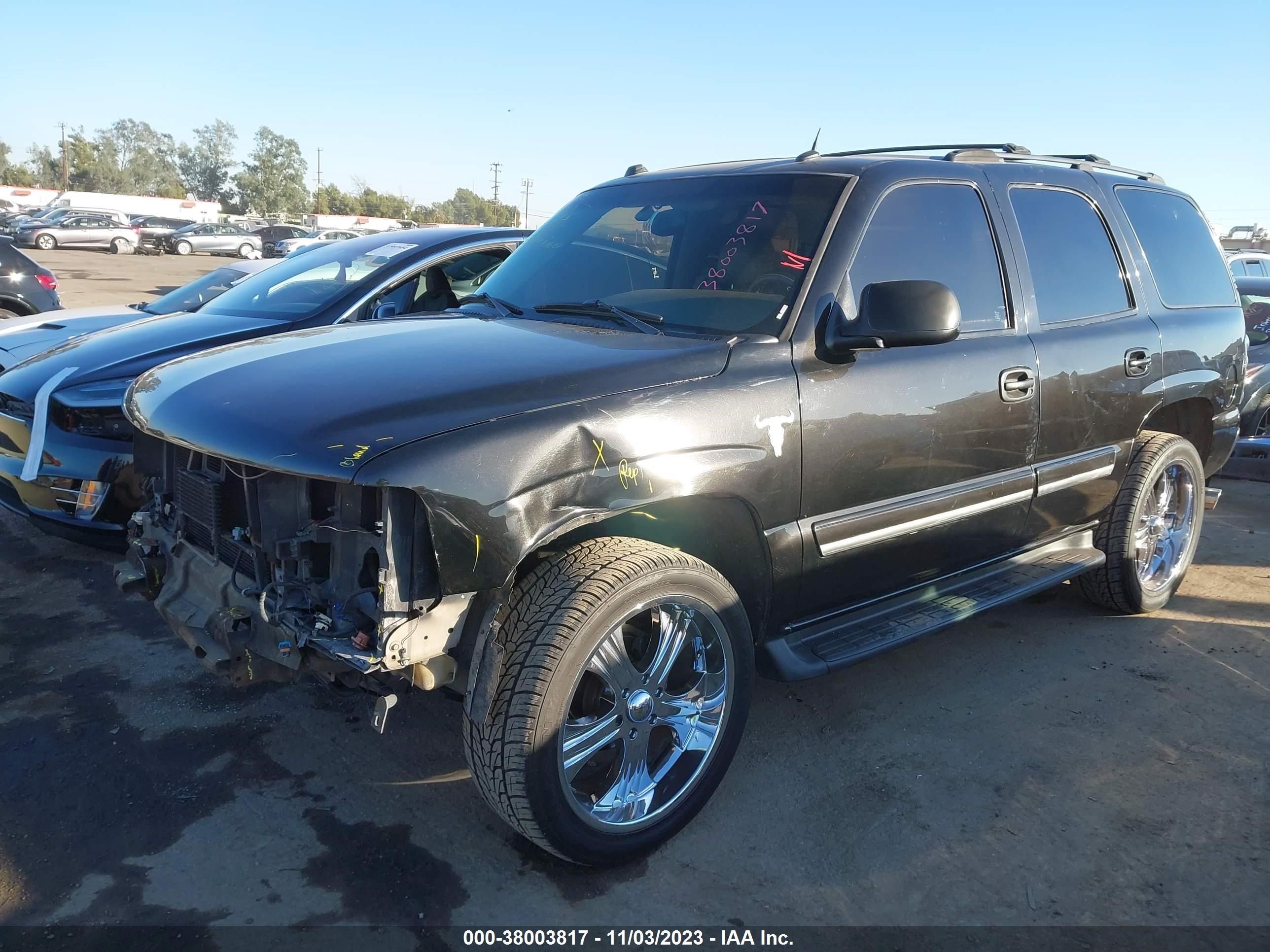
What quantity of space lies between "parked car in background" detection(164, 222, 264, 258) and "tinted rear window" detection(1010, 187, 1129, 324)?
130 ft

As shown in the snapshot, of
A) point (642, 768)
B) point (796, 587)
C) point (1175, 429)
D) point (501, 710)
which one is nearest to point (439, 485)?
point (501, 710)

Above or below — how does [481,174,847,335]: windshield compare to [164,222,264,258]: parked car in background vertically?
above

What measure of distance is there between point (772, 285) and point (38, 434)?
11.6ft

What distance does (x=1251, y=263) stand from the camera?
1489 centimetres

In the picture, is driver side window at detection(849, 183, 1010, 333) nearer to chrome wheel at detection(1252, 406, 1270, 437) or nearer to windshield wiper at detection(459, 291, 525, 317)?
windshield wiper at detection(459, 291, 525, 317)

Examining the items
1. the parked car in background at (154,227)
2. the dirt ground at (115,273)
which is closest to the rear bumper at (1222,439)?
the dirt ground at (115,273)

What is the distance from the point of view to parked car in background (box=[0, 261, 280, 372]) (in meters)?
5.75

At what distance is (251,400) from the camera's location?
2576 millimetres

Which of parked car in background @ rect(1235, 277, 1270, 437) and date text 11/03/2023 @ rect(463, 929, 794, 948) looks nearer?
date text 11/03/2023 @ rect(463, 929, 794, 948)

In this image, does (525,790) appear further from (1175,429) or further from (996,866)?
(1175,429)

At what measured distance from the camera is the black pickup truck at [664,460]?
2.41m

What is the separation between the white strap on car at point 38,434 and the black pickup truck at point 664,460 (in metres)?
1.58

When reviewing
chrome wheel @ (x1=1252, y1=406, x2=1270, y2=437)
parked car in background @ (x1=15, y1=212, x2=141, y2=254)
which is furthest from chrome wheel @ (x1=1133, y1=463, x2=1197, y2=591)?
parked car in background @ (x1=15, y1=212, x2=141, y2=254)

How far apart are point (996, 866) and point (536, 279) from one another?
8.44 ft
